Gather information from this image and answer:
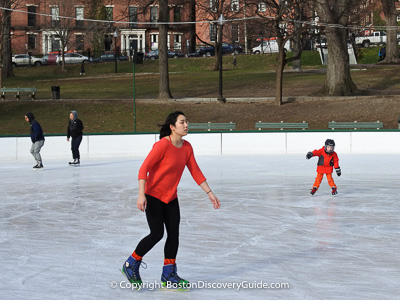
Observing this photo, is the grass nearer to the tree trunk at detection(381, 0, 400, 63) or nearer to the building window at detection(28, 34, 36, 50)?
the tree trunk at detection(381, 0, 400, 63)

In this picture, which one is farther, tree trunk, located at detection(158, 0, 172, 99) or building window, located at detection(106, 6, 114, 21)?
building window, located at detection(106, 6, 114, 21)

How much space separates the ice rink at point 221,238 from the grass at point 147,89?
15.2 meters

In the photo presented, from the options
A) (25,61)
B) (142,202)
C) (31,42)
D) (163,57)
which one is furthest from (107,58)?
(142,202)

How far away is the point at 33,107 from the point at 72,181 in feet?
64.1

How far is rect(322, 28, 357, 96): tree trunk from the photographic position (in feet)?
114

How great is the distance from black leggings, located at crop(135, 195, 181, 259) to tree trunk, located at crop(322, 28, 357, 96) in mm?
28911

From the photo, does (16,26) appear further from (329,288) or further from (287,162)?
(329,288)

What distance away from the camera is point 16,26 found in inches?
2744

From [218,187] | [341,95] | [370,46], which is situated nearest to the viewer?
[218,187]

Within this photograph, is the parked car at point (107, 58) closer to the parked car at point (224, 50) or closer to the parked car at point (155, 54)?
the parked car at point (155, 54)

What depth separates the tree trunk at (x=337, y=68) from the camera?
34.8 m

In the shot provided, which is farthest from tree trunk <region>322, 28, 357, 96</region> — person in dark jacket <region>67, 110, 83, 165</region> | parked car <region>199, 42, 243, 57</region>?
parked car <region>199, 42, 243, 57</region>

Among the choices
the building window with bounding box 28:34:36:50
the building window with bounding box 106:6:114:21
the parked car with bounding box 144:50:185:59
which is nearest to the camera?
the parked car with bounding box 144:50:185:59

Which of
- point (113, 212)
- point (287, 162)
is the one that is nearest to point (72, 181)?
point (113, 212)
